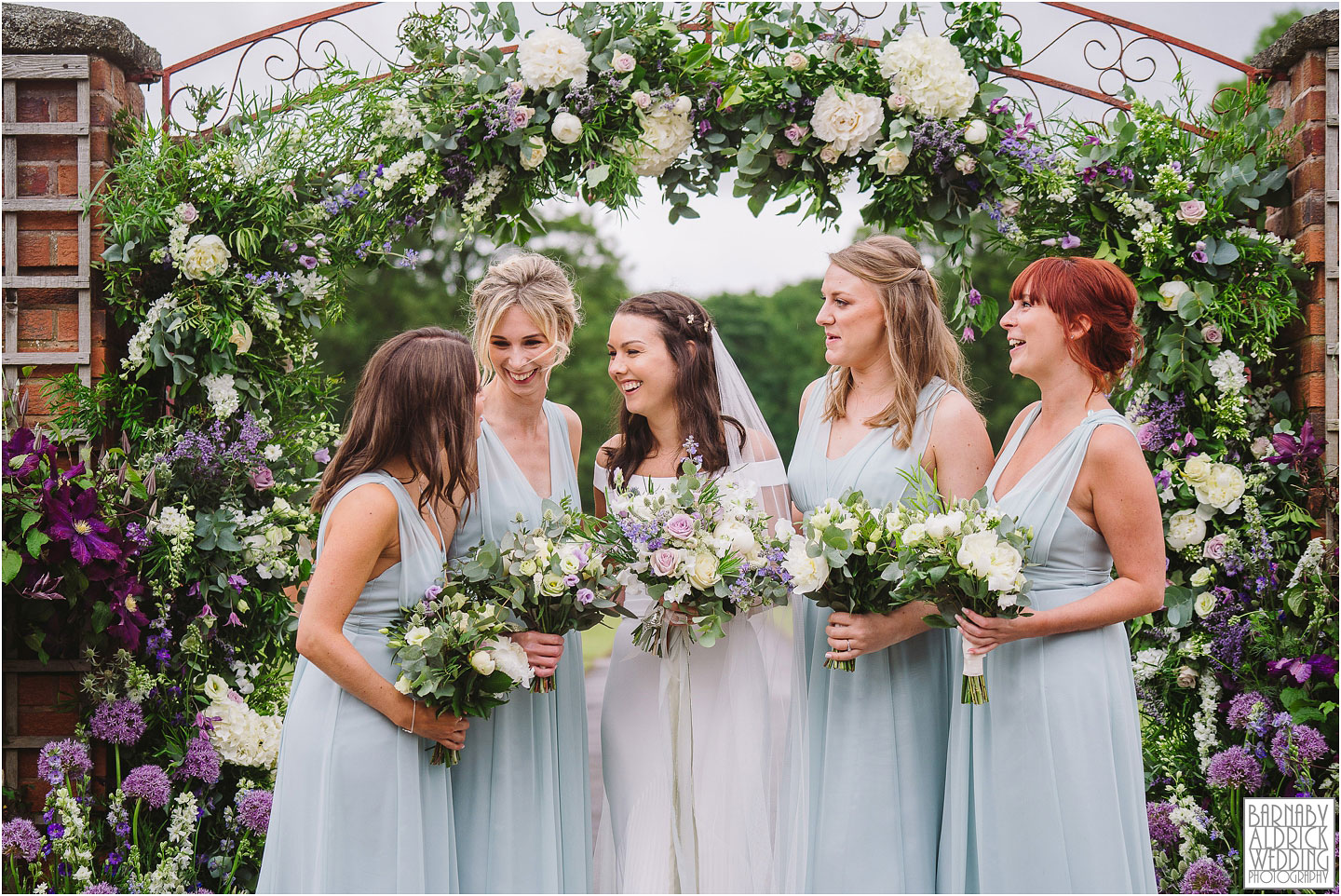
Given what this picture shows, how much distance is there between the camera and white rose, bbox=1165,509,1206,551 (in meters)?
4.33

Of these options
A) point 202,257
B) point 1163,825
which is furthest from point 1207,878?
point 202,257

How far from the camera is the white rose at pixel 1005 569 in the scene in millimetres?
3004

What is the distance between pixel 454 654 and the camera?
3.14 metres

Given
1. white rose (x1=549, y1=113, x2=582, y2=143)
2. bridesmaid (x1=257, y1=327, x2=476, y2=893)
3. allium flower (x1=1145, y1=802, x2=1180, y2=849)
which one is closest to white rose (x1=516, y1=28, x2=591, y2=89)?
white rose (x1=549, y1=113, x2=582, y2=143)

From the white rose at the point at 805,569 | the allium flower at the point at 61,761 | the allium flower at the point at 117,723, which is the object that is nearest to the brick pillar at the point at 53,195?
the allium flower at the point at 117,723

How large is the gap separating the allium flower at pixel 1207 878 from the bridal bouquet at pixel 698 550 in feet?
7.44

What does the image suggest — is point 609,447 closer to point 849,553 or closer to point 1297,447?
point 849,553

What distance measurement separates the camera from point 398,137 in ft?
14.0

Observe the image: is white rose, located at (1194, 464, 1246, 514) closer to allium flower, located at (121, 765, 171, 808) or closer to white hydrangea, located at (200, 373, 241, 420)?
white hydrangea, located at (200, 373, 241, 420)

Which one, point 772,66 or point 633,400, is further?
point 772,66

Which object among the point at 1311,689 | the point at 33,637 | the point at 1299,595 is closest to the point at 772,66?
the point at 1299,595

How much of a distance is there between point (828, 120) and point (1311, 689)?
300 cm

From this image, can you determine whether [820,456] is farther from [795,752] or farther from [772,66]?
[772,66]

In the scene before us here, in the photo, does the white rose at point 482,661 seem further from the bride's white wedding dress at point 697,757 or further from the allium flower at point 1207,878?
the allium flower at point 1207,878
